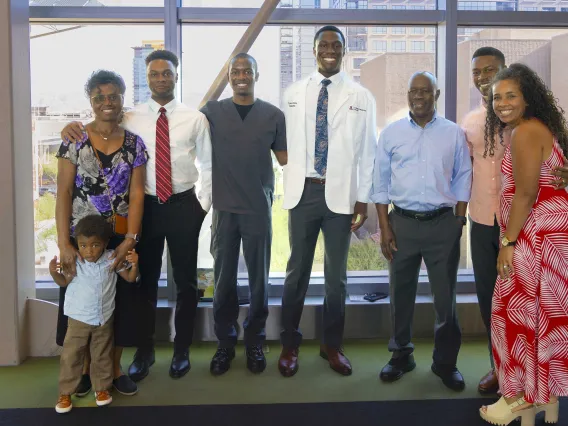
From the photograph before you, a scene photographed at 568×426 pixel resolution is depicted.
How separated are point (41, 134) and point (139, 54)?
0.91m

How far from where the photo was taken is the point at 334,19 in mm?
4277

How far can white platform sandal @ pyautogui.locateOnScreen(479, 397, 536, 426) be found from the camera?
9.04 ft

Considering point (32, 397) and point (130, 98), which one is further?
point (130, 98)

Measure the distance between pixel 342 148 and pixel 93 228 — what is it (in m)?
1.43

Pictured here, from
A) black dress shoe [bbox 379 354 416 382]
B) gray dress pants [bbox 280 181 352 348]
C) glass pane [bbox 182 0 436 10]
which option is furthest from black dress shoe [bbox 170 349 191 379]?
glass pane [bbox 182 0 436 10]

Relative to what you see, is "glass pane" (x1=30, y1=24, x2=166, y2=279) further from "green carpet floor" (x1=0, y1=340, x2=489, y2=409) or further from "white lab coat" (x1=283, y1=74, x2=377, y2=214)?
"green carpet floor" (x1=0, y1=340, x2=489, y2=409)

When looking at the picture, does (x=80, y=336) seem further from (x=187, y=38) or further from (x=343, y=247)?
(x=187, y=38)

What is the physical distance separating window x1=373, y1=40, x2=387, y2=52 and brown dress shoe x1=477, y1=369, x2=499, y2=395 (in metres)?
2.39

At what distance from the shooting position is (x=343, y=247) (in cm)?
346

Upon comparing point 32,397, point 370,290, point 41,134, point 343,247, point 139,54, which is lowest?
point 32,397

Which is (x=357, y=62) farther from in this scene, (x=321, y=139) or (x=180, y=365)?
(x=180, y=365)

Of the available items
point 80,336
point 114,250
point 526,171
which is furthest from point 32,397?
point 526,171

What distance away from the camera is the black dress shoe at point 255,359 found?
3.50 m

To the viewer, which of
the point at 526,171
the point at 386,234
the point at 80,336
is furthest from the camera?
the point at 386,234
